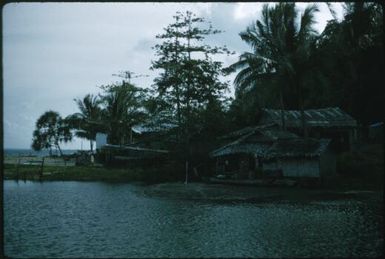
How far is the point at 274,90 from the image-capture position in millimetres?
26812

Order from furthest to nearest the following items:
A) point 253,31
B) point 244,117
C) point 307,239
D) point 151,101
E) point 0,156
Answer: point 244,117, point 151,101, point 253,31, point 307,239, point 0,156

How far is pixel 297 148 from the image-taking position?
79.2 feet

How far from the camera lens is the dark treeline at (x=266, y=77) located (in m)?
23.0

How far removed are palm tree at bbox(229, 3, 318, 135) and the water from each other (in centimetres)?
1019

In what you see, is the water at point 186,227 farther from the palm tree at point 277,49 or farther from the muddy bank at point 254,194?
the palm tree at point 277,49

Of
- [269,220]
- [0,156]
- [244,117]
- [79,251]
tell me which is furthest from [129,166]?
[0,156]

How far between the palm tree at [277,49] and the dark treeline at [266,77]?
63mm

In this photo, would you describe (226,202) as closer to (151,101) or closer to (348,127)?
(151,101)

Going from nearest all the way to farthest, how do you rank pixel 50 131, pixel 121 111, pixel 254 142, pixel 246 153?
pixel 246 153
pixel 254 142
pixel 121 111
pixel 50 131

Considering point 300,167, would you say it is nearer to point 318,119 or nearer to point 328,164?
point 328,164

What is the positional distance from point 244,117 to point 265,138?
507 inches

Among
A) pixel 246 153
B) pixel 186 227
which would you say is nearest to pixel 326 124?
pixel 246 153

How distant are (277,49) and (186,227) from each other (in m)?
16.2

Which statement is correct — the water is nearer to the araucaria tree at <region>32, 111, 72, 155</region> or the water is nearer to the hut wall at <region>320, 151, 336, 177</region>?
the hut wall at <region>320, 151, 336, 177</region>
